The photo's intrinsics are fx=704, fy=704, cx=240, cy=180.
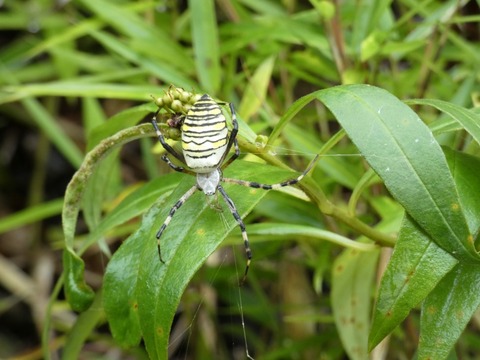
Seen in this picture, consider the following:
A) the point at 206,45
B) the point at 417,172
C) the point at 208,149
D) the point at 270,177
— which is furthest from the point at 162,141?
the point at 206,45

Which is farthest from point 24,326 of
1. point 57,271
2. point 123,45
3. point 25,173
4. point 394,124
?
point 394,124

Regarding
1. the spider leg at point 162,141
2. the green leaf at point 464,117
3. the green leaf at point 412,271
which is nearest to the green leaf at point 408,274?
the green leaf at point 412,271

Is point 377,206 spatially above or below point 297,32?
below

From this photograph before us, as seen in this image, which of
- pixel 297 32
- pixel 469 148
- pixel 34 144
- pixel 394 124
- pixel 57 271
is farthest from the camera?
pixel 34 144

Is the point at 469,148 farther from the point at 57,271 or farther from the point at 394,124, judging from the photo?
the point at 57,271

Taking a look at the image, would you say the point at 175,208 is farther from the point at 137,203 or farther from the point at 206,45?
the point at 206,45

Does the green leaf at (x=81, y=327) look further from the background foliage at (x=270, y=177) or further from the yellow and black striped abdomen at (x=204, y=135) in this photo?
the yellow and black striped abdomen at (x=204, y=135)

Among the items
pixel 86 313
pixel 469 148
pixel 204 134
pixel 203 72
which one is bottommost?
pixel 86 313
